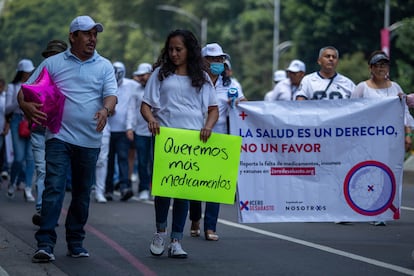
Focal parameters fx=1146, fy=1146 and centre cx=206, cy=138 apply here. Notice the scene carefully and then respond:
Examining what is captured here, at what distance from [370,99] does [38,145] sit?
11.2 ft

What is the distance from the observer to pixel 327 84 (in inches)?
490

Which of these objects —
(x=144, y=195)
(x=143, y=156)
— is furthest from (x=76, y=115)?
(x=143, y=156)

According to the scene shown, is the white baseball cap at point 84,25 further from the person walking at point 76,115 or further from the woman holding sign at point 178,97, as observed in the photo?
the woman holding sign at point 178,97

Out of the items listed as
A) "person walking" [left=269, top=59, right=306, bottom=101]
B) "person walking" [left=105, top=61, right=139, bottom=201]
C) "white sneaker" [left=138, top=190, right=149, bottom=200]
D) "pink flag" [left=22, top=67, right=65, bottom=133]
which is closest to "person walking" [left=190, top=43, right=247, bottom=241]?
"pink flag" [left=22, top=67, right=65, bottom=133]

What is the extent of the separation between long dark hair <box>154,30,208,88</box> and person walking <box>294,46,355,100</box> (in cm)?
359

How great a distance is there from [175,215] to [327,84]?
3.88 meters

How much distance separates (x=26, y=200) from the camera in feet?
51.4

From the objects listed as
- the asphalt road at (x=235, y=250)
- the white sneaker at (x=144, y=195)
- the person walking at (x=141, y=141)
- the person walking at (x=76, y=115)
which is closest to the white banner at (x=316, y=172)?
the asphalt road at (x=235, y=250)

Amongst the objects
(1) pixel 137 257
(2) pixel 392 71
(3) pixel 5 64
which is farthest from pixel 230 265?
(3) pixel 5 64

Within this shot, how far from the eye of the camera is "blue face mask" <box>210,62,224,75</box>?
34.5 feet

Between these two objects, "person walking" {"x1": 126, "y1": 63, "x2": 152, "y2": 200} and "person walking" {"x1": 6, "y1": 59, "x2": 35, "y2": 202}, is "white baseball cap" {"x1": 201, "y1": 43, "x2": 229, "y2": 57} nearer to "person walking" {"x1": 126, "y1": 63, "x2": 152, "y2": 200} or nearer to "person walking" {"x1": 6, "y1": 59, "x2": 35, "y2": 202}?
"person walking" {"x1": 6, "y1": 59, "x2": 35, "y2": 202}

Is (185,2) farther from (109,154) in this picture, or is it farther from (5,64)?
(109,154)

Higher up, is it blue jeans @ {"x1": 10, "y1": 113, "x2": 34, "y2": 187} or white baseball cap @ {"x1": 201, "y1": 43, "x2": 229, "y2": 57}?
white baseball cap @ {"x1": 201, "y1": 43, "x2": 229, "y2": 57}

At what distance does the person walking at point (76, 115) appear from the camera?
28.6 feet
